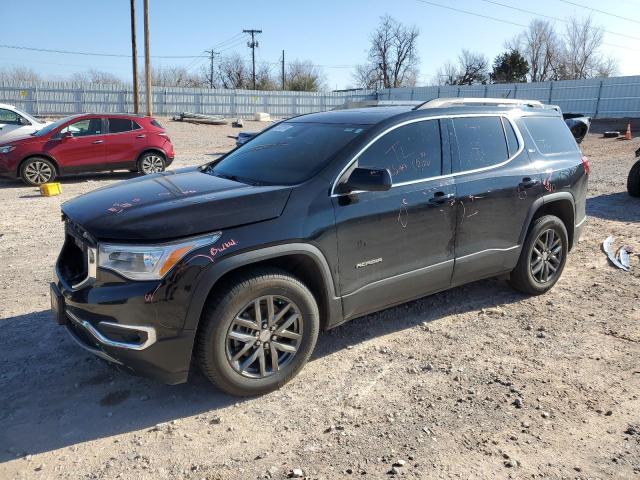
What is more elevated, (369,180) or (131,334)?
(369,180)

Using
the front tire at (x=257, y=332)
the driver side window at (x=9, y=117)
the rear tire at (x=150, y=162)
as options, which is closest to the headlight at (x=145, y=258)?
the front tire at (x=257, y=332)

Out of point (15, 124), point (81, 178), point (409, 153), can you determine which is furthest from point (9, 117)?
point (409, 153)

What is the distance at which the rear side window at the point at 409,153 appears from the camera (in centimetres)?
399

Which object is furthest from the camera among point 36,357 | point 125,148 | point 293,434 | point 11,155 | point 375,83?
point 375,83

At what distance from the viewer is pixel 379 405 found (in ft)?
11.3

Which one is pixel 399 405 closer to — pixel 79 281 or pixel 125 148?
pixel 79 281

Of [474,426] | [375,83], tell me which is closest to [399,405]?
[474,426]

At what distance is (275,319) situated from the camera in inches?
136

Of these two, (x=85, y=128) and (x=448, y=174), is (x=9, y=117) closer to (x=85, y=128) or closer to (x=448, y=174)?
(x=85, y=128)

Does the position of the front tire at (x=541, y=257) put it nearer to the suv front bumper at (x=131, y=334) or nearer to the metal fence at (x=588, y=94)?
the suv front bumper at (x=131, y=334)

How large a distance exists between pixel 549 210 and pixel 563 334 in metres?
1.38

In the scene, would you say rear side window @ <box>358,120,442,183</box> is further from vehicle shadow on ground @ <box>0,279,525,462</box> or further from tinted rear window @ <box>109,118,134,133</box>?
tinted rear window @ <box>109,118,134,133</box>

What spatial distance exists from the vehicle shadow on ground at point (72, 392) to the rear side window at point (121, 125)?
9235 millimetres

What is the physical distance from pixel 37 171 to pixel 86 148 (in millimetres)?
1164
